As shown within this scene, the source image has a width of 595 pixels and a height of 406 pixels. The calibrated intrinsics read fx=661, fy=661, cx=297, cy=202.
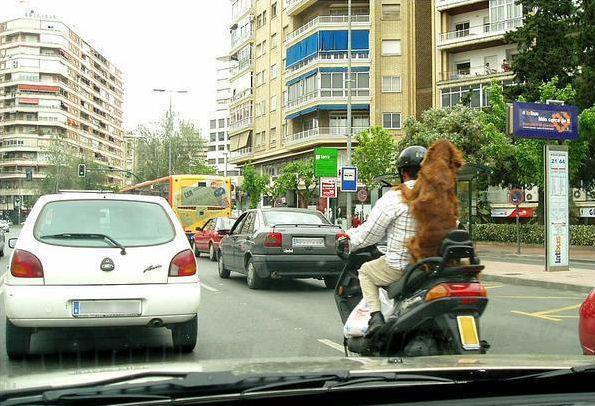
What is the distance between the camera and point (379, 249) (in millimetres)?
5840

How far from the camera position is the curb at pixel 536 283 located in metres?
13.4

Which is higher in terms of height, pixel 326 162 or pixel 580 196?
pixel 326 162

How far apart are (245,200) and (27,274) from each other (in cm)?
6309

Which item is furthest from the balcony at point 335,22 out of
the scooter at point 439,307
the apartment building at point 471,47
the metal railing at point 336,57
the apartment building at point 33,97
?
the apartment building at point 33,97

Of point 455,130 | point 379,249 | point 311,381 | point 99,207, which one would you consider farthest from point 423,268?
point 455,130

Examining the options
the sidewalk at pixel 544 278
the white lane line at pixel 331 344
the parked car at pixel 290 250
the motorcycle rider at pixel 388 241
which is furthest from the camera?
the sidewalk at pixel 544 278

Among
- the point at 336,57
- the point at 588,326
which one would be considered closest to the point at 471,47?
the point at 336,57

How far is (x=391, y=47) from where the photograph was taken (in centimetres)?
5453

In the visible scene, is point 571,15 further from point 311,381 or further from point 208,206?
point 311,381

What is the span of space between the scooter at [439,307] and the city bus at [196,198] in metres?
25.9

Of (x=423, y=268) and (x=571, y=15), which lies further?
(x=571, y=15)

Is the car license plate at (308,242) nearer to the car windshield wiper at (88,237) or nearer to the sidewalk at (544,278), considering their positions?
the sidewalk at (544,278)

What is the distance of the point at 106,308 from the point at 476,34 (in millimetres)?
45430

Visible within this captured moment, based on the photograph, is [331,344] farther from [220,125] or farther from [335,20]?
[220,125]
